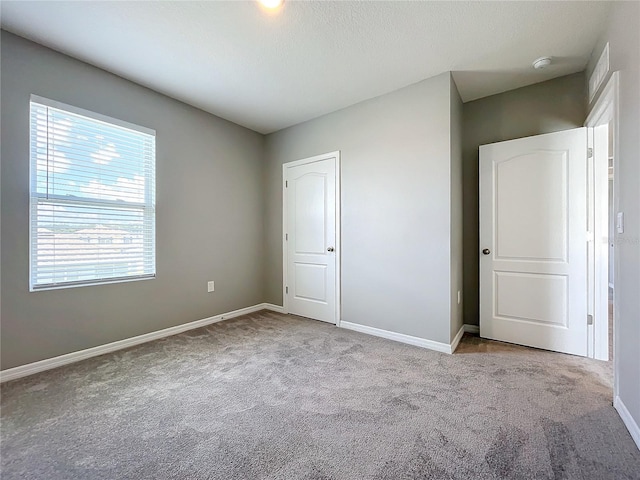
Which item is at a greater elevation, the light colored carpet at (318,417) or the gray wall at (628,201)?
the gray wall at (628,201)

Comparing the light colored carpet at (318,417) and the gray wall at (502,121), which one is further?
the gray wall at (502,121)

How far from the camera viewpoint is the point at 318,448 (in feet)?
4.63

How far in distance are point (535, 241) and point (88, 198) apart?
4.19 m

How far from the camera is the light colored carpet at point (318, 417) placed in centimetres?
130

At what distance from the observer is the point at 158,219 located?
2998 mm

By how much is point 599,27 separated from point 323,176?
2611 mm

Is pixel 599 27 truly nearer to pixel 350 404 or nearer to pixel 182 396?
pixel 350 404

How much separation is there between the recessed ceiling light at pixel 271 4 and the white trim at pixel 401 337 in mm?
2945

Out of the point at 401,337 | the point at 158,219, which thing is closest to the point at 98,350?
the point at 158,219

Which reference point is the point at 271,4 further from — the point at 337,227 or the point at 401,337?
the point at 401,337

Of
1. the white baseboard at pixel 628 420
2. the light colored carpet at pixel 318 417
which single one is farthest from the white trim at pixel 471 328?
the white baseboard at pixel 628 420

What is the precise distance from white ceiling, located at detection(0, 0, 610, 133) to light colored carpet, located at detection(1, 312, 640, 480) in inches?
102

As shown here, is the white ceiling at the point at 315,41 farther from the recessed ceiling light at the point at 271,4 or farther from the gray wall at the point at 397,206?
the gray wall at the point at 397,206

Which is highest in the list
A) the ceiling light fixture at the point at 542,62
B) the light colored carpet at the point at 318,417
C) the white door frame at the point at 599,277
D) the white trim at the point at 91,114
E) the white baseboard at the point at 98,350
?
the ceiling light fixture at the point at 542,62
